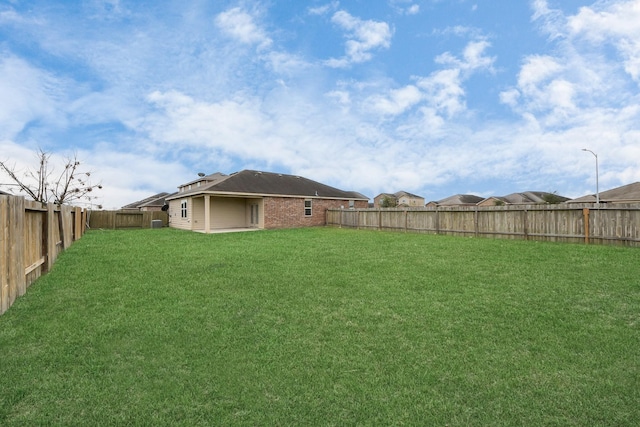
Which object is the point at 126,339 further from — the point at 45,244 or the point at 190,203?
the point at 190,203

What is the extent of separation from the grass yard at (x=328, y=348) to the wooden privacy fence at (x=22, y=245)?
1.00 ft

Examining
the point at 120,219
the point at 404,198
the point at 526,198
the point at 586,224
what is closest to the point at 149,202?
the point at 120,219

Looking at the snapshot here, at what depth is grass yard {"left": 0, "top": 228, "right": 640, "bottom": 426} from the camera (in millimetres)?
2756

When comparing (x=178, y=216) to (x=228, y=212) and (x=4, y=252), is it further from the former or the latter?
(x=4, y=252)

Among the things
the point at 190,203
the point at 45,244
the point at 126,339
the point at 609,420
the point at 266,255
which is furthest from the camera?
the point at 190,203

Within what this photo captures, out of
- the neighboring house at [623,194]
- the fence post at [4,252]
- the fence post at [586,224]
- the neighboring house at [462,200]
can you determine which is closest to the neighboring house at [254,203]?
the fence post at [4,252]

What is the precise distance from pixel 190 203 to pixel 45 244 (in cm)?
1502

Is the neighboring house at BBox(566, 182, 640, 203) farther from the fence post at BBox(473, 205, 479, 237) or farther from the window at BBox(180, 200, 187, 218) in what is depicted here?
the window at BBox(180, 200, 187, 218)

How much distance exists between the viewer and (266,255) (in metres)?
10.1

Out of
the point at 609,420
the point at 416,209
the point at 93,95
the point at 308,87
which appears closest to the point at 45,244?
the point at 93,95

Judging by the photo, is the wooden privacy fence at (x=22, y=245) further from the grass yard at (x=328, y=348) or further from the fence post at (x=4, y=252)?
the grass yard at (x=328, y=348)

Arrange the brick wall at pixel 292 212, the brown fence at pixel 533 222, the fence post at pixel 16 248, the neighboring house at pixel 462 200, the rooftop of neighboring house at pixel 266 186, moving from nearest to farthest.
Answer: the fence post at pixel 16 248 → the brown fence at pixel 533 222 → the rooftop of neighboring house at pixel 266 186 → the brick wall at pixel 292 212 → the neighboring house at pixel 462 200

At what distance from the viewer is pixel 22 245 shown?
20.0ft

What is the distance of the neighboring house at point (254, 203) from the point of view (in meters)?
22.6
